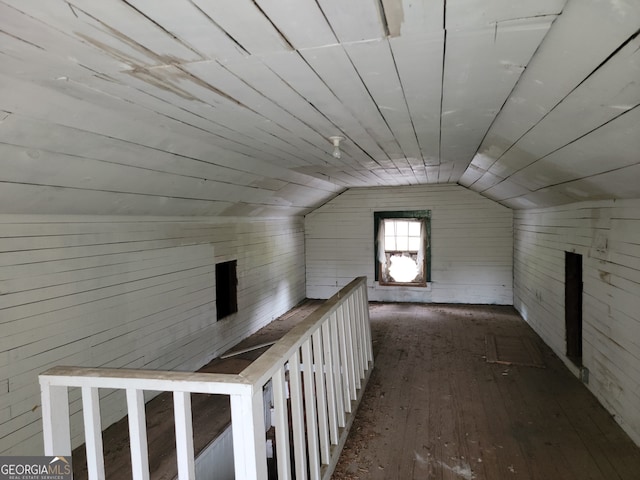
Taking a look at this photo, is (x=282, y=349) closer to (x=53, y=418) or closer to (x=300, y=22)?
(x=53, y=418)

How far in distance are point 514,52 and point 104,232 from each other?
3.01 metres

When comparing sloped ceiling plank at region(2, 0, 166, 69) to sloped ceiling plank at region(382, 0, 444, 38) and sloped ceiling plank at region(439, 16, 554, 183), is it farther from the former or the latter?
sloped ceiling plank at region(439, 16, 554, 183)

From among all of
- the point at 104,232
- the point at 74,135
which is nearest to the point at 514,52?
the point at 74,135

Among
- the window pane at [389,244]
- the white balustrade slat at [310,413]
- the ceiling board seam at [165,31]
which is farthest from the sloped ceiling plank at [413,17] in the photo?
the window pane at [389,244]

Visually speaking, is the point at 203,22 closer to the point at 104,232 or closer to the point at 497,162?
the point at 104,232

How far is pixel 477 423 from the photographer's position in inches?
118

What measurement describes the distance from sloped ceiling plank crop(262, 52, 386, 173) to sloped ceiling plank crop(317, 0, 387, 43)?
24 centimetres

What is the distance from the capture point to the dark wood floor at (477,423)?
245cm

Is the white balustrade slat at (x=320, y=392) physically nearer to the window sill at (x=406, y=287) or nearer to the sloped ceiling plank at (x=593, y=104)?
the sloped ceiling plank at (x=593, y=104)

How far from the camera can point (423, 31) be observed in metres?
1.23

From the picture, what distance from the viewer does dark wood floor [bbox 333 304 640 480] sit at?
2447mm

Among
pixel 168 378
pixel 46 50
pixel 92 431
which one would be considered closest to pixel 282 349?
pixel 168 378

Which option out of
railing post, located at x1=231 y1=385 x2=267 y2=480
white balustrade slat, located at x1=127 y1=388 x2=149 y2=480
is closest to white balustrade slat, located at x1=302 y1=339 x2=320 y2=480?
railing post, located at x1=231 y1=385 x2=267 y2=480

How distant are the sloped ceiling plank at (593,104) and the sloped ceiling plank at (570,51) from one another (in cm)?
3
